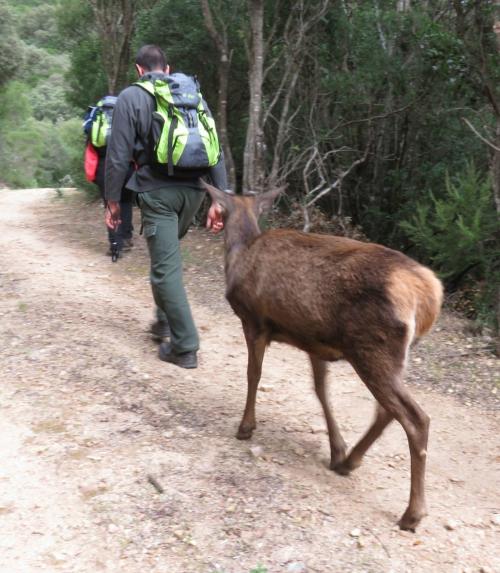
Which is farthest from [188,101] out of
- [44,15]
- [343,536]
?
[44,15]

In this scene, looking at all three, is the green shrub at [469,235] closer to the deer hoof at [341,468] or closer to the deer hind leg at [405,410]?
the deer hoof at [341,468]

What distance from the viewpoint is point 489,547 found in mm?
3922

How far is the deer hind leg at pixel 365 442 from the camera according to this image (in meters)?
4.29

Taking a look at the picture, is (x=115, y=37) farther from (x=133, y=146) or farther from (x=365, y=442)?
(x=365, y=442)

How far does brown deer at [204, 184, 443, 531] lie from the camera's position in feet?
12.4

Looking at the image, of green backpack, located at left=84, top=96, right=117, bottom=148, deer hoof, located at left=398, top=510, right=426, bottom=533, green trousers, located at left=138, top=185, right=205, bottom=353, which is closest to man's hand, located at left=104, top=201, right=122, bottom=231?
green trousers, located at left=138, top=185, right=205, bottom=353

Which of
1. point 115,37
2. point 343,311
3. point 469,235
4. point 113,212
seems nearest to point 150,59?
point 113,212

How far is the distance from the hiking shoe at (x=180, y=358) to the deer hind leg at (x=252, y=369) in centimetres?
126

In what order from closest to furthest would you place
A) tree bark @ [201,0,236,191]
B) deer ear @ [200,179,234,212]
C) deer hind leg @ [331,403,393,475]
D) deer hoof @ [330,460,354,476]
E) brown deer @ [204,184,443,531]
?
brown deer @ [204,184,443,531]
deer hind leg @ [331,403,393,475]
deer hoof @ [330,460,354,476]
deer ear @ [200,179,234,212]
tree bark @ [201,0,236,191]

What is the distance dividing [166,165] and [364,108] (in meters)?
A: 5.14

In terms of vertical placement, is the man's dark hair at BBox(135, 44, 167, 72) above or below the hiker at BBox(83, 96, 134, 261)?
above

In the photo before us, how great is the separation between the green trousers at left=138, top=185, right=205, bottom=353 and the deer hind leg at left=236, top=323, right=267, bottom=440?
1.26 m

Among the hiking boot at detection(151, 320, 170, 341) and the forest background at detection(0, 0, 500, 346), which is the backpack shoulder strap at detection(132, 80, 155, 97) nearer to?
the hiking boot at detection(151, 320, 170, 341)

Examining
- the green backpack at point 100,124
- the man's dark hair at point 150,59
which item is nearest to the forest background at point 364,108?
the green backpack at point 100,124
